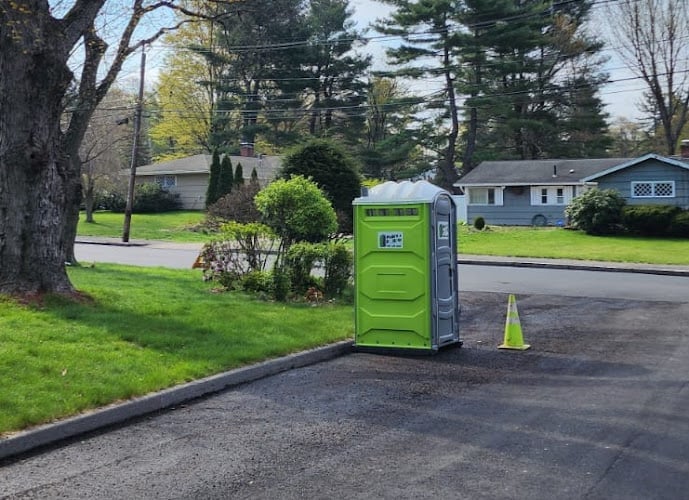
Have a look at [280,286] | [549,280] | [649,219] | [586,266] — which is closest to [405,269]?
[280,286]

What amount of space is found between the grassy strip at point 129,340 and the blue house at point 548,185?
94.0ft

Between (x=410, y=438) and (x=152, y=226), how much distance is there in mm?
39407

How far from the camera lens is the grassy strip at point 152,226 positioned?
3788 cm

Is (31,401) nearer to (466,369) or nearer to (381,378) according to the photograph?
(381,378)

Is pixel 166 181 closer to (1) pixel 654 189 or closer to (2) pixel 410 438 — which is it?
(1) pixel 654 189

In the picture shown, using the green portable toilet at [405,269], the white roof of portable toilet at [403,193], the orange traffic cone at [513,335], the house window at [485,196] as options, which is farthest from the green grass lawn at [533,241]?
the white roof of portable toilet at [403,193]

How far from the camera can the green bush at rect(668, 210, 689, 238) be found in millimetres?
33406

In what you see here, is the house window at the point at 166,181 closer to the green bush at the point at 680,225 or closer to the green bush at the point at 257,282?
the green bush at the point at 680,225

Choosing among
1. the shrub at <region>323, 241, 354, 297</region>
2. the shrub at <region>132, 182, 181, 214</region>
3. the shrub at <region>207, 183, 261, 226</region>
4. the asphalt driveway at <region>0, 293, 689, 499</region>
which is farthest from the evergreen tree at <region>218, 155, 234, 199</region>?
the asphalt driveway at <region>0, 293, 689, 499</region>

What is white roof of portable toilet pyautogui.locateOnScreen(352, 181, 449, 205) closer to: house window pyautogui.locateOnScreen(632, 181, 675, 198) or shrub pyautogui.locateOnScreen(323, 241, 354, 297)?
shrub pyautogui.locateOnScreen(323, 241, 354, 297)

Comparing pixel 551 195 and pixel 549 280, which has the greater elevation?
pixel 551 195

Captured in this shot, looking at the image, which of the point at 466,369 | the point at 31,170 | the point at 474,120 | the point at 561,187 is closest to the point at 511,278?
the point at 466,369

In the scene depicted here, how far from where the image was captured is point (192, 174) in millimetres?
54781

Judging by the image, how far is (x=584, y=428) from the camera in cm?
623
